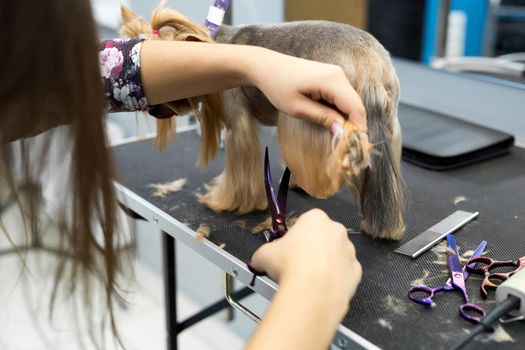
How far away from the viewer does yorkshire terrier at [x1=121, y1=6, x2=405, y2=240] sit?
0.84m

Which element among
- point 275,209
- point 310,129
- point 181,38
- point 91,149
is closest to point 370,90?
point 310,129

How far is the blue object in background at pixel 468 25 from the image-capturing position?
1706mm

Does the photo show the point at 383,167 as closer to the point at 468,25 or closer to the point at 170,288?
the point at 170,288

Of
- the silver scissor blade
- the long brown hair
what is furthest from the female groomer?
the silver scissor blade

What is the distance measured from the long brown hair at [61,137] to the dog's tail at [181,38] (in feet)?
1.11

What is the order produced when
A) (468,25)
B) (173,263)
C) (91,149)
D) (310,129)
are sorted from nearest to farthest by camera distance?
(91,149)
(310,129)
(173,263)
(468,25)

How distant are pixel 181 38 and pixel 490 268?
58 cm

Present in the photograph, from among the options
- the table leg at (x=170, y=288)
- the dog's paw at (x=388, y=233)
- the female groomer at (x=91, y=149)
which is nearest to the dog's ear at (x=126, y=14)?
the female groomer at (x=91, y=149)

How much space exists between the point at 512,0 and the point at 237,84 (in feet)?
5.69

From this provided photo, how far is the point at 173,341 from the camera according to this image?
125 cm

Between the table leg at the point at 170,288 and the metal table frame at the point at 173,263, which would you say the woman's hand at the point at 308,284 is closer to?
the metal table frame at the point at 173,263

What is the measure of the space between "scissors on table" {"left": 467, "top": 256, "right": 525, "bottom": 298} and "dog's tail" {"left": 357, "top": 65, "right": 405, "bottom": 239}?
13 centimetres

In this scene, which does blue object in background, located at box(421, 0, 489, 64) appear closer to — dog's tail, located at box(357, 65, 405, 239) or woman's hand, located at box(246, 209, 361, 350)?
dog's tail, located at box(357, 65, 405, 239)

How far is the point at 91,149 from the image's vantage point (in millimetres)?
554
